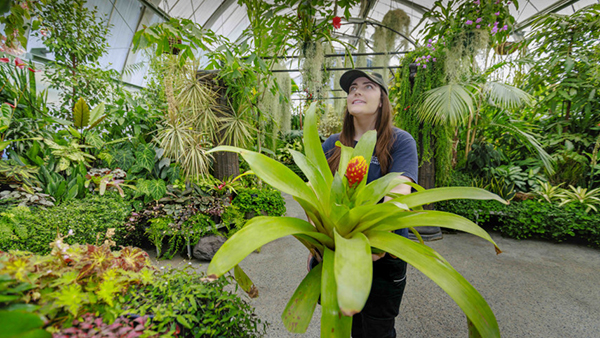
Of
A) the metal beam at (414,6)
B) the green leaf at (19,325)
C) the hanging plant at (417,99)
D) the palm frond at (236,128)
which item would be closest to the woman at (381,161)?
the green leaf at (19,325)

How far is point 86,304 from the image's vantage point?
1.65 feet

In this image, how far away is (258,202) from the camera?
293 cm

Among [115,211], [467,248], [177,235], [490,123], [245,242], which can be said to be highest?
[490,123]

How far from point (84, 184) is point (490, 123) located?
513 cm

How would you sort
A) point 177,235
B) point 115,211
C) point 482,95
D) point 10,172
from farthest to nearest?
1. point 482,95
2. point 177,235
3. point 115,211
4. point 10,172

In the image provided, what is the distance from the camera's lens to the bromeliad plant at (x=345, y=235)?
0.40 meters

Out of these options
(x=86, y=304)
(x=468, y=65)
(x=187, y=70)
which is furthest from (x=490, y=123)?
(x=86, y=304)

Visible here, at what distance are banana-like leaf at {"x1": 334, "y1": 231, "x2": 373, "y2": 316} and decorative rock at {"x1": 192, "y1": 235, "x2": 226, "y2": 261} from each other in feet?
7.76

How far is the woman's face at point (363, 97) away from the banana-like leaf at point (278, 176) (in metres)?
0.57

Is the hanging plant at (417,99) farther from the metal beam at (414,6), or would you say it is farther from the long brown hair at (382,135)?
the metal beam at (414,6)

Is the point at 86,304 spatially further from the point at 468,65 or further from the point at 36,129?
the point at 468,65

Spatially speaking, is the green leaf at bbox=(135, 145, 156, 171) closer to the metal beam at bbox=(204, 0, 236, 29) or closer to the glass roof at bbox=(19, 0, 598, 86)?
the glass roof at bbox=(19, 0, 598, 86)

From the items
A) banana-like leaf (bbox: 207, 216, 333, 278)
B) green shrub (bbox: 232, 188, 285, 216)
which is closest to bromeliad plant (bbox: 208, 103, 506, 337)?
banana-like leaf (bbox: 207, 216, 333, 278)

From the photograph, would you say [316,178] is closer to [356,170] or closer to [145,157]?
[356,170]
